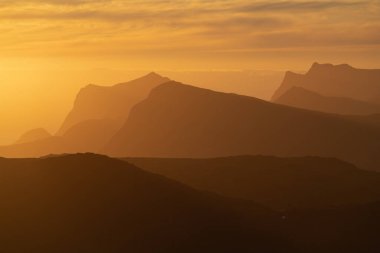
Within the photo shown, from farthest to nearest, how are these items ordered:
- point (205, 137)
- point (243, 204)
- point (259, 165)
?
1. point (205, 137)
2. point (259, 165)
3. point (243, 204)

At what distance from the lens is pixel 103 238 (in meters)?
54.2

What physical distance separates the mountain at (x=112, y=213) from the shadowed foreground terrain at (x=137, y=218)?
0.30 ft

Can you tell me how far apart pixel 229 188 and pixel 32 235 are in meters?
36.0

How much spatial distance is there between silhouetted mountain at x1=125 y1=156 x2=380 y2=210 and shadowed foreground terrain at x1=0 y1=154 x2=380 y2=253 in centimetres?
1088

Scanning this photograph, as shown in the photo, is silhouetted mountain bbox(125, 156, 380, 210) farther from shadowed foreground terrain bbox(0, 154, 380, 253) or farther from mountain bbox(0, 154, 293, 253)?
mountain bbox(0, 154, 293, 253)

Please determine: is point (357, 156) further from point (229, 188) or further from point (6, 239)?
point (6, 239)

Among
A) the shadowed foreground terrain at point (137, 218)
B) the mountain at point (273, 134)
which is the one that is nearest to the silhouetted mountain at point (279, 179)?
the shadowed foreground terrain at point (137, 218)

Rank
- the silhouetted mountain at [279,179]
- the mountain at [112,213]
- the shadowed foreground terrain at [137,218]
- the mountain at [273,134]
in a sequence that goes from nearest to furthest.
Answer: the mountain at [112,213], the shadowed foreground terrain at [137,218], the silhouetted mountain at [279,179], the mountain at [273,134]

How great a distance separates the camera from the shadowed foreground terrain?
177ft

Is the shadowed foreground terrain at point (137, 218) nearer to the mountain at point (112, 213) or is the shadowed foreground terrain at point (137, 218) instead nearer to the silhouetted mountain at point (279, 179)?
the mountain at point (112, 213)

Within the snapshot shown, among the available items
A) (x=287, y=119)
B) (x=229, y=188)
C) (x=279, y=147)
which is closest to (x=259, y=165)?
(x=229, y=188)

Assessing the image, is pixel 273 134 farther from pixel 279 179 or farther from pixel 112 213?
pixel 112 213

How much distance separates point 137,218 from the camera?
191 feet

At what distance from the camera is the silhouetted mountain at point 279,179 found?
8044 centimetres
